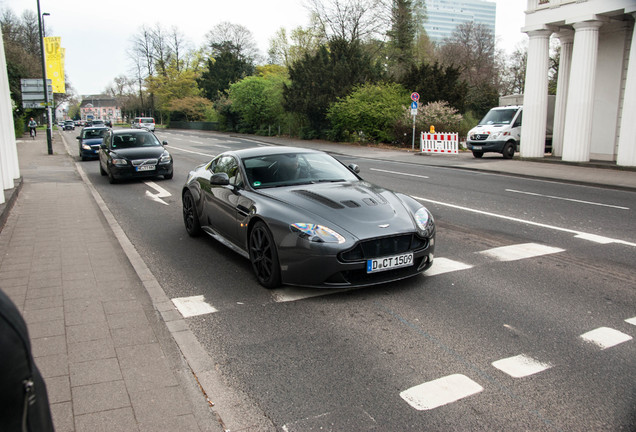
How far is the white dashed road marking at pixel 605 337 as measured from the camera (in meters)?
4.05

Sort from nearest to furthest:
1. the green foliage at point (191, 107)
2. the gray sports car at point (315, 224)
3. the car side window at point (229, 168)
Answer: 1. the gray sports car at point (315, 224)
2. the car side window at point (229, 168)
3. the green foliage at point (191, 107)

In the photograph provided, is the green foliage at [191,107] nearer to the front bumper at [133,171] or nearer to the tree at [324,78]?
the tree at [324,78]

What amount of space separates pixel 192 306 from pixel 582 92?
19.0 metres

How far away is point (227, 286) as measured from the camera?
5664 millimetres

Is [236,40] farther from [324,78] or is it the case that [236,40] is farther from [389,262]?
[389,262]

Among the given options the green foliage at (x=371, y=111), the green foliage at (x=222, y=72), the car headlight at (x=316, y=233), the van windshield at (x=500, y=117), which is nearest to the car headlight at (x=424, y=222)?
the car headlight at (x=316, y=233)

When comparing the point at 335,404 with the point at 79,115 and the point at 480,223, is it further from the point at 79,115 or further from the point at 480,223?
the point at 79,115

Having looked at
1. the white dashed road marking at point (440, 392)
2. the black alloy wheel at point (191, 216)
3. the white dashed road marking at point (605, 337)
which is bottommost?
the white dashed road marking at point (440, 392)

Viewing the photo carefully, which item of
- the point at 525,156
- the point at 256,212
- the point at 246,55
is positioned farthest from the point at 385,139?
the point at 246,55

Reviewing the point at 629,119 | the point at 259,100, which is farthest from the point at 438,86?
the point at 259,100

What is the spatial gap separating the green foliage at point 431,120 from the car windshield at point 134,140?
1747 cm

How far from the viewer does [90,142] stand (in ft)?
78.4

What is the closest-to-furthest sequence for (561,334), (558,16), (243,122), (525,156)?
(561,334) → (558,16) → (525,156) → (243,122)

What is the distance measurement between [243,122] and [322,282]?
50638 mm
